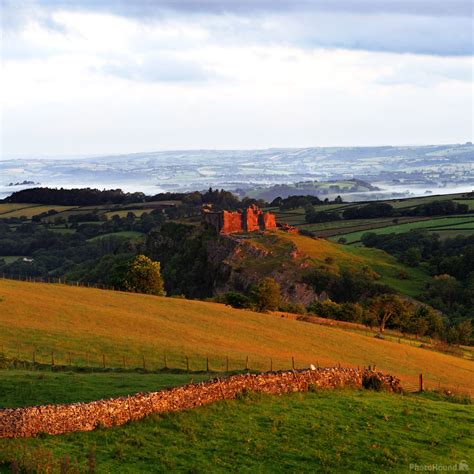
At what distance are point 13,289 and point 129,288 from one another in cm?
2209

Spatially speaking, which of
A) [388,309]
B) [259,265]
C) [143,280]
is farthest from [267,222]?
[388,309]

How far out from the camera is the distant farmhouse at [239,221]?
439 feet

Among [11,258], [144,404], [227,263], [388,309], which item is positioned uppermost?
[144,404]

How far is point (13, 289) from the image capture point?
6303 cm

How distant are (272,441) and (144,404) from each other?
15.1ft

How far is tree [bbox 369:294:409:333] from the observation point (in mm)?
83137

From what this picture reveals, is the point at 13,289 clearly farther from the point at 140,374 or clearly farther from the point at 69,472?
the point at 69,472

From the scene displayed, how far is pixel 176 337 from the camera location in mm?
50875

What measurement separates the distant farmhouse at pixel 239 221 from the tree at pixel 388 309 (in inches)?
2044

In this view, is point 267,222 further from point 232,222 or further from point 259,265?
point 259,265

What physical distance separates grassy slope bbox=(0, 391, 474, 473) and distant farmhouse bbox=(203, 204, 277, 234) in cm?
10506

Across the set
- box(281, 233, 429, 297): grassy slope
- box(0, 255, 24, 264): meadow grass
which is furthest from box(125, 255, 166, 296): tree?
box(0, 255, 24, 264): meadow grass

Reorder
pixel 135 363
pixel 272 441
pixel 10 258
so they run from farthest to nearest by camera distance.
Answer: pixel 10 258 < pixel 135 363 < pixel 272 441

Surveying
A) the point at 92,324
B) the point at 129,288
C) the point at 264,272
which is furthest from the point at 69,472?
the point at 264,272
